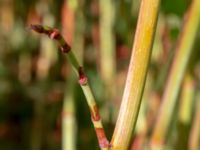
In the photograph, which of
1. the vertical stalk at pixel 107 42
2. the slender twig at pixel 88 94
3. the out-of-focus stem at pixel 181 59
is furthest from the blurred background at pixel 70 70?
the slender twig at pixel 88 94

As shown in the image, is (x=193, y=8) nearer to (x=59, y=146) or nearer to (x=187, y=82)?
(x=187, y=82)

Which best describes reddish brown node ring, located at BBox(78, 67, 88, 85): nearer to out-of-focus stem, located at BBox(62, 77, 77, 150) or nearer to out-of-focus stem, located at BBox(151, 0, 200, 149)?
out-of-focus stem, located at BBox(151, 0, 200, 149)

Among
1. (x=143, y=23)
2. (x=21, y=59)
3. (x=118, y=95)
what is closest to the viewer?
(x=143, y=23)

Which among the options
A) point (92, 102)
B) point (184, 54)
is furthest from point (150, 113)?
point (92, 102)

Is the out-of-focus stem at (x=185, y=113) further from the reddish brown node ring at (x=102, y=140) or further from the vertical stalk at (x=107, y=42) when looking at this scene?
the vertical stalk at (x=107, y=42)

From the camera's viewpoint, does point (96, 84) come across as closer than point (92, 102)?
No

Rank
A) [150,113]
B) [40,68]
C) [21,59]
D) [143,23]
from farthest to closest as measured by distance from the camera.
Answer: [21,59], [40,68], [150,113], [143,23]

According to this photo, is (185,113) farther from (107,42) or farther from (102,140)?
(107,42)

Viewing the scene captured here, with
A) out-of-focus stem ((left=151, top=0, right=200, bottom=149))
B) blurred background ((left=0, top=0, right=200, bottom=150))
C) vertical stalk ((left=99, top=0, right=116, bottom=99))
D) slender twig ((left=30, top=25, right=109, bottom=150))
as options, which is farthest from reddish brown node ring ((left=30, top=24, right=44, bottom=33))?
vertical stalk ((left=99, top=0, right=116, bottom=99))
